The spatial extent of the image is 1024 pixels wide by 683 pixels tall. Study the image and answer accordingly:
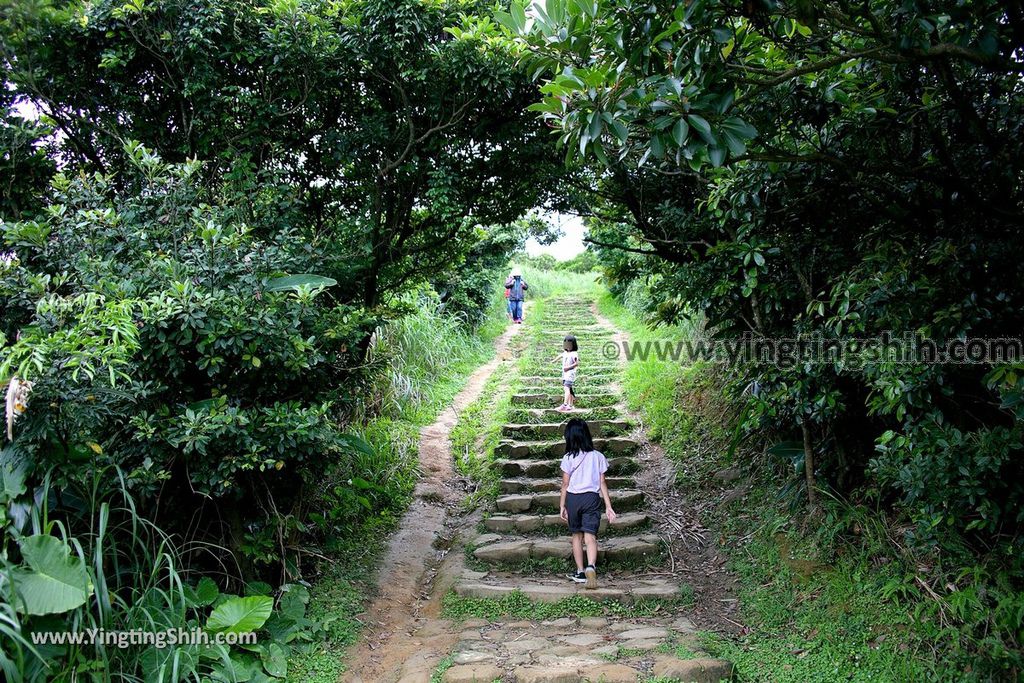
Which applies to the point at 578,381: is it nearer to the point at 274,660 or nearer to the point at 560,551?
the point at 560,551

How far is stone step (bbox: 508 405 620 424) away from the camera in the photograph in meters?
8.03

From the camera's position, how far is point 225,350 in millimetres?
3992

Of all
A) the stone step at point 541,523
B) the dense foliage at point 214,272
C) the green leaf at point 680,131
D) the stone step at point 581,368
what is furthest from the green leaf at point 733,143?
the stone step at point 581,368

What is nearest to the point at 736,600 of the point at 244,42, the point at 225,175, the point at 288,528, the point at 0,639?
the point at 288,528

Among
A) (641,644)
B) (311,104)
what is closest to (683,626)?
(641,644)

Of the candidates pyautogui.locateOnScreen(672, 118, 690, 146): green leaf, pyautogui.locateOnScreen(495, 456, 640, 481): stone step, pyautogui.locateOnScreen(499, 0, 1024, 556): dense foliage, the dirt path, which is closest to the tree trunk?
pyautogui.locateOnScreen(499, 0, 1024, 556): dense foliage

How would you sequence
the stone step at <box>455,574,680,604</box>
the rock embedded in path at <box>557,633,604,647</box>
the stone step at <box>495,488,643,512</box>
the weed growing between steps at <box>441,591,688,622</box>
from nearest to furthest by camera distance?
the rock embedded in path at <box>557,633,604,647</box> → the weed growing between steps at <box>441,591,688,622</box> → the stone step at <box>455,574,680,604</box> → the stone step at <box>495,488,643,512</box>

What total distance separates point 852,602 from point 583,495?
1961mm

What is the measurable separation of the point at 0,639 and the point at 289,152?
417 cm

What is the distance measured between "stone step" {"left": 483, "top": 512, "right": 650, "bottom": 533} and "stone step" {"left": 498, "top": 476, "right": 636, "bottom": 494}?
421 mm

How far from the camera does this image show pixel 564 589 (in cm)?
527

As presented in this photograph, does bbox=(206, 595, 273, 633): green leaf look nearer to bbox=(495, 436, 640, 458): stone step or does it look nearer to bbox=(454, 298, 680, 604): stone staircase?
bbox=(454, 298, 680, 604): stone staircase

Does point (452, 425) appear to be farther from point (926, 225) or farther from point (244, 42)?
point (926, 225)

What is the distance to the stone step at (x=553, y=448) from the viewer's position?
24.2 feet
